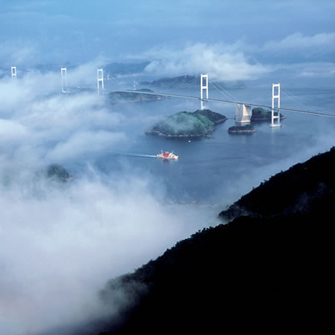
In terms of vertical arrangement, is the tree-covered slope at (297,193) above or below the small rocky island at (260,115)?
above

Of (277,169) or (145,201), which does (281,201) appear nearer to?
(145,201)

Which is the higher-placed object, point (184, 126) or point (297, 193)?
point (297, 193)

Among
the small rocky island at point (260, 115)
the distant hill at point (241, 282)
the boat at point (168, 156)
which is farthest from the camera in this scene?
the small rocky island at point (260, 115)

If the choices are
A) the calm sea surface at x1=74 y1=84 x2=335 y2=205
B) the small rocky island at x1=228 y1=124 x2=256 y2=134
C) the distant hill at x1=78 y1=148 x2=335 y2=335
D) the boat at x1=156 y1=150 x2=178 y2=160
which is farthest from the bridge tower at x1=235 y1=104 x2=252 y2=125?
the distant hill at x1=78 y1=148 x2=335 y2=335

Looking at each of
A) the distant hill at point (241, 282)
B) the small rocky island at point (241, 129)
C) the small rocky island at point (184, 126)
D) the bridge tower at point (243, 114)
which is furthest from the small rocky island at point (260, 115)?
the distant hill at point (241, 282)

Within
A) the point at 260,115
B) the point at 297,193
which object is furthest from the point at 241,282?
the point at 260,115

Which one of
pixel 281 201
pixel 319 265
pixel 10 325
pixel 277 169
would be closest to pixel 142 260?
pixel 281 201

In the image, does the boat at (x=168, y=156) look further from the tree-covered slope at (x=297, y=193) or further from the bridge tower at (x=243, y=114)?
the tree-covered slope at (x=297, y=193)

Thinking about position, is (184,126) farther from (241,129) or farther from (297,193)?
(297,193)

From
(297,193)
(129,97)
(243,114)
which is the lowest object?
(129,97)
